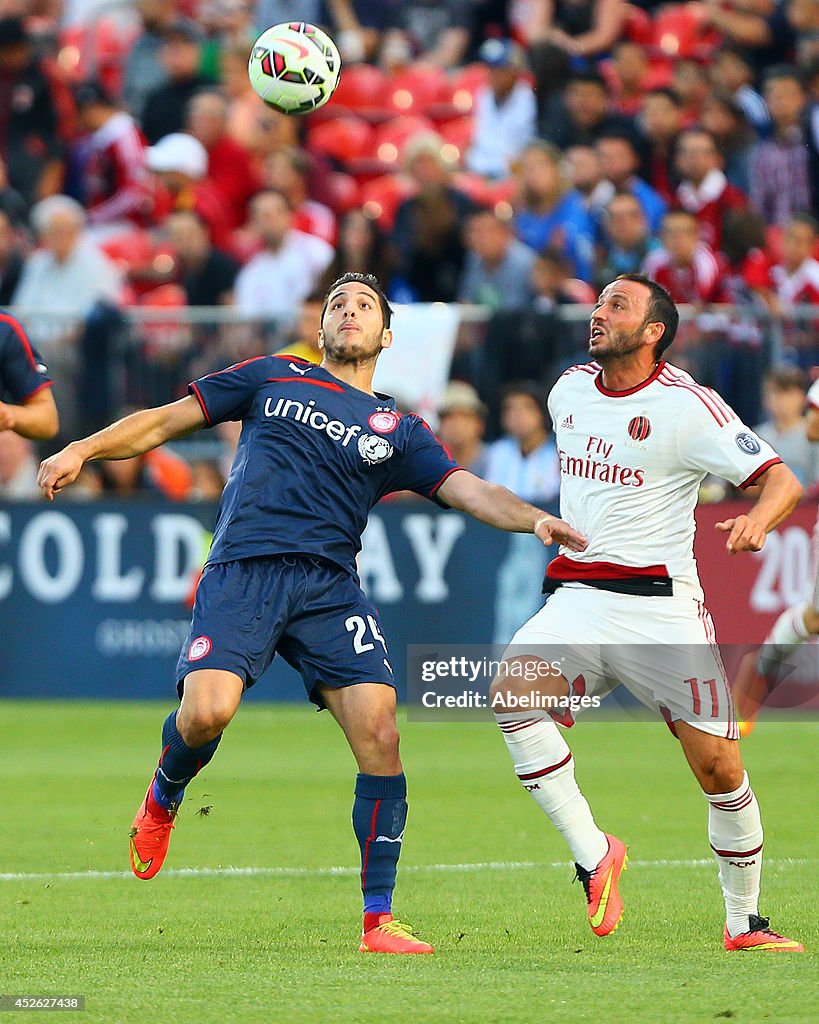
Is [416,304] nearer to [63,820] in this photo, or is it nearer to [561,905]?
[63,820]

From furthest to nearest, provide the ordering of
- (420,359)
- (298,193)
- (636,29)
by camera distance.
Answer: (636,29)
(298,193)
(420,359)

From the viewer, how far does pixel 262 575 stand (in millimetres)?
6672

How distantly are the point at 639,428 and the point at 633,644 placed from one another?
2.57 feet

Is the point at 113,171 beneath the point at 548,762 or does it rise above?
above

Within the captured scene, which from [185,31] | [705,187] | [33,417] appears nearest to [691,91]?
[705,187]

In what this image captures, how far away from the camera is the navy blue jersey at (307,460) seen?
6.75m

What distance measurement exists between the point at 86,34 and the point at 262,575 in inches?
616

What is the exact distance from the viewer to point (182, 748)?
6605 millimetres

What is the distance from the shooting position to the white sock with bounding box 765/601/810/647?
11430 millimetres

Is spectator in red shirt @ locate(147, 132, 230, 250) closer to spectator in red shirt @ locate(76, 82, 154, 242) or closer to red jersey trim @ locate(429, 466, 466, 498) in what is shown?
spectator in red shirt @ locate(76, 82, 154, 242)

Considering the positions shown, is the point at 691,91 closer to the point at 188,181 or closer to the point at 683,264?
the point at 683,264

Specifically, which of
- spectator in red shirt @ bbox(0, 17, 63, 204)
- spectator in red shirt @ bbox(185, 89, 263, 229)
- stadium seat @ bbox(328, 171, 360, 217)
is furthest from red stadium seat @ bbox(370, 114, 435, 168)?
spectator in red shirt @ bbox(0, 17, 63, 204)

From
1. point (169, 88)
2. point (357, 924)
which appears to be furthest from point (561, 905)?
point (169, 88)

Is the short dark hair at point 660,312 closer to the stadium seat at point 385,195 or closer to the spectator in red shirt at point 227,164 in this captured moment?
the stadium seat at point 385,195
